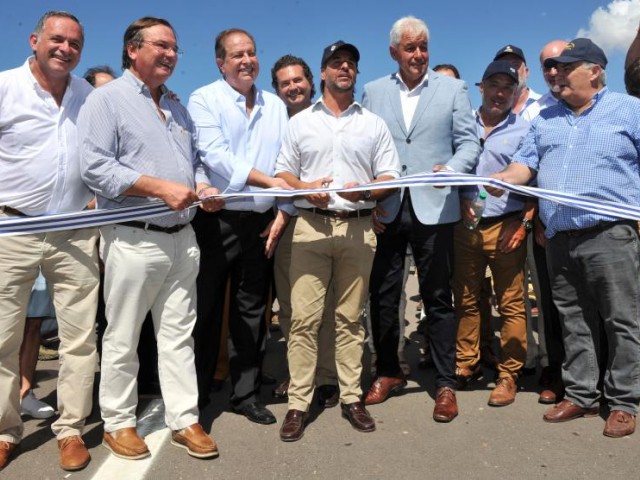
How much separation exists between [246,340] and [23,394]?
1.72 metres

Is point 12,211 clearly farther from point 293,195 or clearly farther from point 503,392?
point 503,392

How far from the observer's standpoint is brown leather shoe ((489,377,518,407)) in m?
4.32

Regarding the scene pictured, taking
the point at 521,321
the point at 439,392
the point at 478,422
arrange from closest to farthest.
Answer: the point at 478,422
the point at 439,392
the point at 521,321

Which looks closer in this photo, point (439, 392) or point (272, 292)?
point (439, 392)

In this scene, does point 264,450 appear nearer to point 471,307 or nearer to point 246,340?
point 246,340

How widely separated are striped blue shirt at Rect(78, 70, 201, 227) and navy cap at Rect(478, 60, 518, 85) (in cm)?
242

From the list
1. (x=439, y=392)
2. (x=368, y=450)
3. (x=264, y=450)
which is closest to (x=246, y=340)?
(x=264, y=450)

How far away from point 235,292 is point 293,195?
988 mm

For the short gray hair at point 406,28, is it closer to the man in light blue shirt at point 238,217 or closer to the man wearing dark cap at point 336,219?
the man wearing dark cap at point 336,219

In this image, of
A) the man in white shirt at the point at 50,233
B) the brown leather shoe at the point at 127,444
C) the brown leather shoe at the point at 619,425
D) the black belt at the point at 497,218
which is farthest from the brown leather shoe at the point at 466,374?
the man in white shirt at the point at 50,233

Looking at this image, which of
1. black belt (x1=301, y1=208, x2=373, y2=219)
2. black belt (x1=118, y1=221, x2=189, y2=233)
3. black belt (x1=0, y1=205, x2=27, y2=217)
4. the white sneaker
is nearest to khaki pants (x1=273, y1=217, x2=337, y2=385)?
black belt (x1=301, y1=208, x2=373, y2=219)

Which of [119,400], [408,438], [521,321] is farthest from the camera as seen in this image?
[521,321]

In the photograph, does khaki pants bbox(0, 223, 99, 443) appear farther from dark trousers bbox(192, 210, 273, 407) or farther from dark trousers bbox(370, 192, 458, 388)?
dark trousers bbox(370, 192, 458, 388)

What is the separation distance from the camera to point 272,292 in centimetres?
555
